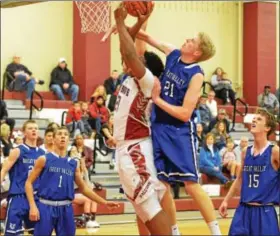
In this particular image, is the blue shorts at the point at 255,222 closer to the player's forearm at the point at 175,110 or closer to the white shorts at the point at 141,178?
the white shorts at the point at 141,178

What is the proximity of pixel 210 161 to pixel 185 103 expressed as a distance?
10.9 metres

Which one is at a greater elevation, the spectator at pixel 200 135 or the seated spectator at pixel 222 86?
the seated spectator at pixel 222 86

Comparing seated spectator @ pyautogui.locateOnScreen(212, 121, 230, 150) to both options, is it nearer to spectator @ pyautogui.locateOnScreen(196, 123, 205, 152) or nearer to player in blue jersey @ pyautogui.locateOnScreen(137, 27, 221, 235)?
spectator @ pyautogui.locateOnScreen(196, 123, 205, 152)

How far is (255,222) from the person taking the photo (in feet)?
22.8

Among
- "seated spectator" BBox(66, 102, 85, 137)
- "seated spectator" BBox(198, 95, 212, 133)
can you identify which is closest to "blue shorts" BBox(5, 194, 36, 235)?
"seated spectator" BBox(66, 102, 85, 137)

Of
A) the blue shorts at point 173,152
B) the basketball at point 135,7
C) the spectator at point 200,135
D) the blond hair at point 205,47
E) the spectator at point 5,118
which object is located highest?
the basketball at point 135,7

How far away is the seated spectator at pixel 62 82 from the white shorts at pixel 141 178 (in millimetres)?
13525

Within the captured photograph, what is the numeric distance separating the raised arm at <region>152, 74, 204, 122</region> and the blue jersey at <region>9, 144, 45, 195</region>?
4082mm

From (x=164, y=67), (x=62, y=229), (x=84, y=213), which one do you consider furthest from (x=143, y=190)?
(x=84, y=213)

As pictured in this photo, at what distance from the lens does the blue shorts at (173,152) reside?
520cm

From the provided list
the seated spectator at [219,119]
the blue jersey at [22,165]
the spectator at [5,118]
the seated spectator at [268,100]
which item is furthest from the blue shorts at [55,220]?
the seated spectator at [268,100]

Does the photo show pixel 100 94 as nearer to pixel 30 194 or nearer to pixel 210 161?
pixel 210 161

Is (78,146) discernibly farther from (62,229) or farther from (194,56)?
(194,56)

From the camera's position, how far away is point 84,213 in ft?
43.7
